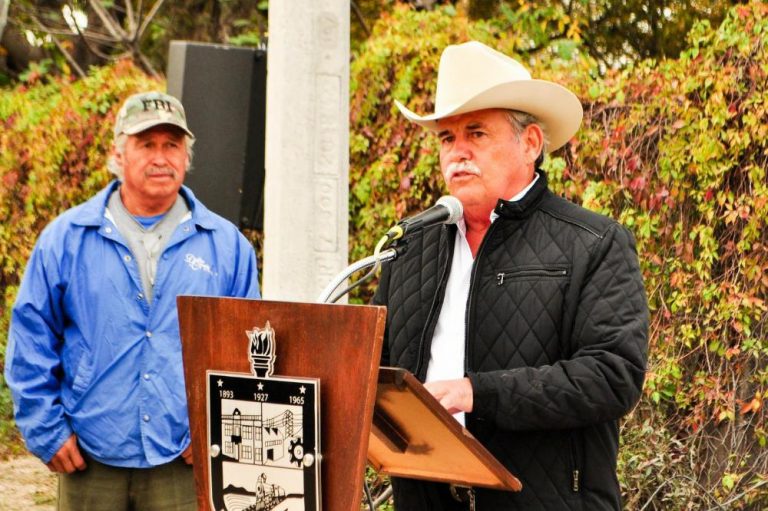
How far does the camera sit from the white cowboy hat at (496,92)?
3.19 meters

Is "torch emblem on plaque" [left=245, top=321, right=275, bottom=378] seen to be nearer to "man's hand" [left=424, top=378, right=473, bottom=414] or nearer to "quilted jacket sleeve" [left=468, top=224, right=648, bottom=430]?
"man's hand" [left=424, top=378, right=473, bottom=414]

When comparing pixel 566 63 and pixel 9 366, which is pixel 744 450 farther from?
pixel 9 366

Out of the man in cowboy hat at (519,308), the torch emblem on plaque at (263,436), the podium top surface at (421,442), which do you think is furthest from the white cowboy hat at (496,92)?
the torch emblem on plaque at (263,436)

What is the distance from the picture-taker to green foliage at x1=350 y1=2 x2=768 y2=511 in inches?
212

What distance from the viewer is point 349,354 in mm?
2463

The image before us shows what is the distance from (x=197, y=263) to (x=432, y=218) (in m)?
1.62

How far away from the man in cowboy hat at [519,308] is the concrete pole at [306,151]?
1.57 meters

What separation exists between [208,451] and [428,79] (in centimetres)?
444

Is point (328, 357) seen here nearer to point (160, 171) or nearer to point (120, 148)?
point (160, 171)

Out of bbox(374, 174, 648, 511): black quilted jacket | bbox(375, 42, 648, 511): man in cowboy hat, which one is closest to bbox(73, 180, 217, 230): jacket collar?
bbox(375, 42, 648, 511): man in cowboy hat

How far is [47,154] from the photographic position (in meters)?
9.91

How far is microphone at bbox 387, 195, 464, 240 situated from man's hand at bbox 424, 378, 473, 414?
0.37 m

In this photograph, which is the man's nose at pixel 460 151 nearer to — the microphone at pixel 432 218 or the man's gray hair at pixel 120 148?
the microphone at pixel 432 218

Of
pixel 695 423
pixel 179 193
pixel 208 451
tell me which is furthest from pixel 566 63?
pixel 208 451
